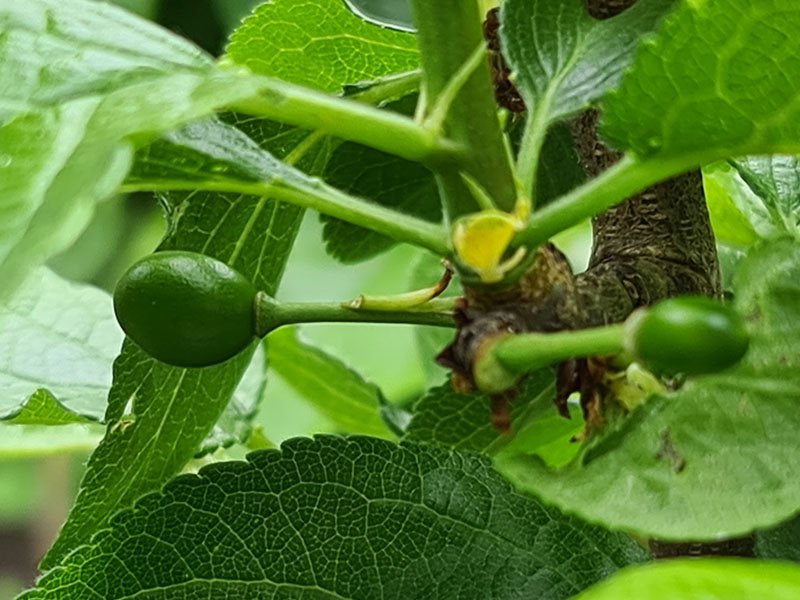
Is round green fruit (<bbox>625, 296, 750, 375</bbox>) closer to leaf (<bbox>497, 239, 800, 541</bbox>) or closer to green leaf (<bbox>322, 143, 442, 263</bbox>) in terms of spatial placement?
leaf (<bbox>497, 239, 800, 541</bbox>)

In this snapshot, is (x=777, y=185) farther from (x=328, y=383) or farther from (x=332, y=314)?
(x=328, y=383)

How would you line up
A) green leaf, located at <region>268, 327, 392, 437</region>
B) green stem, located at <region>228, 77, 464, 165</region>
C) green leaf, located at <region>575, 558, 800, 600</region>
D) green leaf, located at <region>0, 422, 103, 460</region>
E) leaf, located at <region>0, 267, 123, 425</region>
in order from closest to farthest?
green leaf, located at <region>575, 558, 800, 600</region> < green stem, located at <region>228, 77, 464, 165</region> < leaf, located at <region>0, 267, 123, 425</region> < green leaf, located at <region>0, 422, 103, 460</region> < green leaf, located at <region>268, 327, 392, 437</region>

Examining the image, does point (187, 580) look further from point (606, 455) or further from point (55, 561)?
point (606, 455)

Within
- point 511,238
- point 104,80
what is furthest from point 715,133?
point 104,80

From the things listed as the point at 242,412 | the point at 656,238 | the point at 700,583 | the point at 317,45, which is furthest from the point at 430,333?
the point at 700,583

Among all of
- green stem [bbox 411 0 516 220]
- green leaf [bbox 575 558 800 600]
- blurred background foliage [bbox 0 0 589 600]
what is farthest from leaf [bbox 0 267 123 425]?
Answer: green leaf [bbox 575 558 800 600]

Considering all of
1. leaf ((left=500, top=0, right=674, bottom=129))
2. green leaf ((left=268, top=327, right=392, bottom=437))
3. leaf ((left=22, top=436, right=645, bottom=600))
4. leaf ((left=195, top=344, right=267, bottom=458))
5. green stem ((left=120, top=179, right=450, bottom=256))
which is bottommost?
green leaf ((left=268, top=327, right=392, bottom=437))

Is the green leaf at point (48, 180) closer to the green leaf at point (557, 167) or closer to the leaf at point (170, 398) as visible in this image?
the leaf at point (170, 398)
